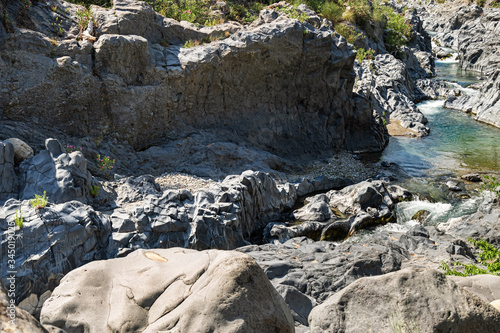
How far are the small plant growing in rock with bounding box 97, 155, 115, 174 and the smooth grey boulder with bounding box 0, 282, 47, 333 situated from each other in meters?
10.5

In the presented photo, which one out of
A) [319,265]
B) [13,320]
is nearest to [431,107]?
[319,265]

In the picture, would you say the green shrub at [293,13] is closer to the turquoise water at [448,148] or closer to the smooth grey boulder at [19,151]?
the turquoise water at [448,148]

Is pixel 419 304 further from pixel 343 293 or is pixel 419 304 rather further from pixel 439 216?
pixel 439 216

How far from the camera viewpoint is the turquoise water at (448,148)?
17.7m

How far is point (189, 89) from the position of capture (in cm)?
1572

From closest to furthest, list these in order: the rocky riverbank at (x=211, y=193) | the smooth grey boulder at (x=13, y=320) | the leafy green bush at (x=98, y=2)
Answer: the smooth grey boulder at (x=13, y=320) < the rocky riverbank at (x=211, y=193) < the leafy green bush at (x=98, y=2)

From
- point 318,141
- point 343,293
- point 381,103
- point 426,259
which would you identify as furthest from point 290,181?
point 381,103

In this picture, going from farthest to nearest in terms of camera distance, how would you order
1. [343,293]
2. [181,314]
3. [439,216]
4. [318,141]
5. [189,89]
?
[318,141], [189,89], [439,216], [343,293], [181,314]

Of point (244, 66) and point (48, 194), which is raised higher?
point (244, 66)

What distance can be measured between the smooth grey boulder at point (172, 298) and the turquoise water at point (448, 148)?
14.4 m

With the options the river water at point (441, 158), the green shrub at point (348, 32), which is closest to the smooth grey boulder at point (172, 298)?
the river water at point (441, 158)

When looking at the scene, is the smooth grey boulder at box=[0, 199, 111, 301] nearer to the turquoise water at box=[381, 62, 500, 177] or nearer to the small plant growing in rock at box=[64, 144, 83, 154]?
the small plant growing in rock at box=[64, 144, 83, 154]

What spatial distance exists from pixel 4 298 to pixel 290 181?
13.0m

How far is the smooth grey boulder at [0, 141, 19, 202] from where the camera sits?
31.7 ft
